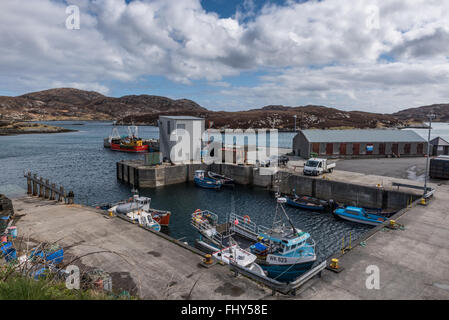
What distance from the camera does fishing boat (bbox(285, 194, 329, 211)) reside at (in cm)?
3485

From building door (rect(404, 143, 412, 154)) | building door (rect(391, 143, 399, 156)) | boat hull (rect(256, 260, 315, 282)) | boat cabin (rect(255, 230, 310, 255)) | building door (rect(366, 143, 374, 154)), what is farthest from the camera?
building door (rect(404, 143, 412, 154))

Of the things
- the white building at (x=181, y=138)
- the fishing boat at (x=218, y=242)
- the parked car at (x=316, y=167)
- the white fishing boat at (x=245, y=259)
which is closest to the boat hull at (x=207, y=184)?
the white building at (x=181, y=138)

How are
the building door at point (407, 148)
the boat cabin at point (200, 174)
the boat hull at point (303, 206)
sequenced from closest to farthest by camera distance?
the boat hull at point (303, 206)
the boat cabin at point (200, 174)
the building door at point (407, 148)

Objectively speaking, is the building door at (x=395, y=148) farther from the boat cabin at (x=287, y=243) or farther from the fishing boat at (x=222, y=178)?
the boat cabin at (x=287, y=243)

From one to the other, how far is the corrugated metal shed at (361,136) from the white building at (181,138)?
21266 mm

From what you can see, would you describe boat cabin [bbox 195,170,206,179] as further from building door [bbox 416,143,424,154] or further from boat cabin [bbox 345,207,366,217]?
building door [bbox 416,143,424,154]

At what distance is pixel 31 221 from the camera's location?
22359mm

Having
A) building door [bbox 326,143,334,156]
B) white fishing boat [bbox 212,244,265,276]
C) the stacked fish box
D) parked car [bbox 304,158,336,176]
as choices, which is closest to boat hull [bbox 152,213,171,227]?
white fishing boat [bbox 212,244,265,276]

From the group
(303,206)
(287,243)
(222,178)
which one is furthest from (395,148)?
(287,243)

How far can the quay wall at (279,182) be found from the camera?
33.5 meters

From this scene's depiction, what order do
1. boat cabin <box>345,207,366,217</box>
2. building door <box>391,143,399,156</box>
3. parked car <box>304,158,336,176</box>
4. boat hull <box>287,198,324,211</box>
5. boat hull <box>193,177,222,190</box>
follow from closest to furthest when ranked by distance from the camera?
boat cabin <box>345,207,366,217</box> < boat hull <box>287,198,324,211</box> < parked car <box>304,158,336,176</box> < boat hull <box>193,177,222,190</box> < building door <box>391,143,399,156</box>

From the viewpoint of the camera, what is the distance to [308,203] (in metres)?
35.6

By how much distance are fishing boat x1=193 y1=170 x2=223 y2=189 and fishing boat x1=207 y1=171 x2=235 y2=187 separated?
90cm
